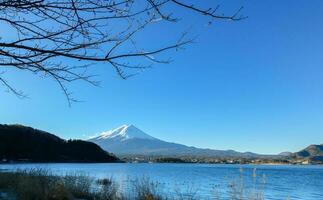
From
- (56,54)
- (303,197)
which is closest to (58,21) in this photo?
(56,54)

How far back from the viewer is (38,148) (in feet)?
346

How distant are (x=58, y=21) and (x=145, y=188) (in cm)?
942

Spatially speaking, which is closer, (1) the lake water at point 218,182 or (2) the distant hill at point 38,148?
(1) the lake water at point 218,182

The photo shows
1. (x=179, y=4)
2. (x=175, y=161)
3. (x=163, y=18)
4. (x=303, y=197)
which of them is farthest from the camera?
(x=175, y=161)

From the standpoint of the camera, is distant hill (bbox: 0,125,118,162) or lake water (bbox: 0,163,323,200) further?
distant hill (bbox: 0,125,118,162)

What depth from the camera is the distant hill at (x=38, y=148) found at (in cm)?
9769

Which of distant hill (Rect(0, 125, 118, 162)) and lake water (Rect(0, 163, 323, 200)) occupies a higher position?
distant hill (Rect(0, 125, 118, 162))

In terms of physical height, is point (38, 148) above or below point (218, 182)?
above

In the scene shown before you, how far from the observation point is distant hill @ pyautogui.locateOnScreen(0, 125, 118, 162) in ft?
320

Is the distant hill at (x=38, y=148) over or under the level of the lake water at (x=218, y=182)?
over

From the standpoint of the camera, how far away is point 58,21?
3.56m

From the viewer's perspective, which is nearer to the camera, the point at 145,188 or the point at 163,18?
the point at 163,18

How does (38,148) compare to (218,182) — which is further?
(38,148)

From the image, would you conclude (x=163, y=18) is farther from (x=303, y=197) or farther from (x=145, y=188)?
(x=303, y=197)
